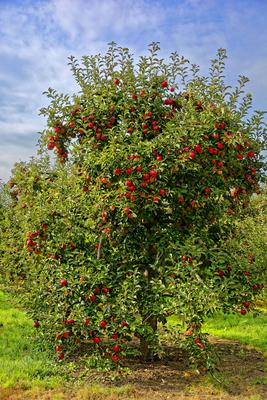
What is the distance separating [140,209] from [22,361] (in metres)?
3.46

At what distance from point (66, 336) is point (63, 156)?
3.20 meters

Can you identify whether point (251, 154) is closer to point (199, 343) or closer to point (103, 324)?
point (199, 343)

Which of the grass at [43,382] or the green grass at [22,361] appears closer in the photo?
the grass at [43,382]

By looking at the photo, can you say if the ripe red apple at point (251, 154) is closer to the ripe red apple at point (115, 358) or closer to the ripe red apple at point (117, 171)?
the ripe red apple at point (117, 171)

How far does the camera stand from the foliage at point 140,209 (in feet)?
21.7

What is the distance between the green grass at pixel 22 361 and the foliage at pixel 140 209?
21.9 inches

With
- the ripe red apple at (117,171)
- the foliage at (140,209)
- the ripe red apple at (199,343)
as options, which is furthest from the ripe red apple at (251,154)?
the ripe red apple at (199,343)

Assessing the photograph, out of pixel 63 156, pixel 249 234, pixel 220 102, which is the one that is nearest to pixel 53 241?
pixel 63 156

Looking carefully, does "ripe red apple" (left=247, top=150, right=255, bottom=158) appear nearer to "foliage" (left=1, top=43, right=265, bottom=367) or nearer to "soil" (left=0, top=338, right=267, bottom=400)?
"foliage" (left=1, top=43, right=265, bottom=367)

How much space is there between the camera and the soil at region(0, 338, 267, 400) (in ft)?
21.3

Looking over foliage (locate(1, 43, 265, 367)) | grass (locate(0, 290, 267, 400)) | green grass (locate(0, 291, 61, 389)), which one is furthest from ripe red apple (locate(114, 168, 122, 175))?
green grass (locate(0, 291, 61, 389))

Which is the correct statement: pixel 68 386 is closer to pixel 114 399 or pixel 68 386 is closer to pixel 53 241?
pixel 114 399

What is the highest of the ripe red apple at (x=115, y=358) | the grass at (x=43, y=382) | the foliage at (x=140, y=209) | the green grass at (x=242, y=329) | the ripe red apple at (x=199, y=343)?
the foliage at (x=140, y=209)

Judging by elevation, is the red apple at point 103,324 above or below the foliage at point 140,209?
below
